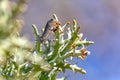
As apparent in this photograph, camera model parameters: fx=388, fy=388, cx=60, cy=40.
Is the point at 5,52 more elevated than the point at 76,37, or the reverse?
the point at 76,37

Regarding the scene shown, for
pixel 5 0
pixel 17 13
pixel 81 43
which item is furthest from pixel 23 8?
pixel 81 43

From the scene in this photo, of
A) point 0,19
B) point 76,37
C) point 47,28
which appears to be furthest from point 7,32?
point 76,37

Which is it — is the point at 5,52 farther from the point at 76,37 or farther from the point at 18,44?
the point at 76,37

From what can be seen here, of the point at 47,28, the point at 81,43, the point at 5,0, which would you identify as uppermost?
the point at 81,43

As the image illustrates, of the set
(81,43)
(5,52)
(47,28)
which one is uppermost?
(81,43)

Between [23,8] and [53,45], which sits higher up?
[53,45]

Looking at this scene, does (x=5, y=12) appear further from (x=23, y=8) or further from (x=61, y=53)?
(x=61, y=53)

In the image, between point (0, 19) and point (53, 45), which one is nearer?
point (0, 19)

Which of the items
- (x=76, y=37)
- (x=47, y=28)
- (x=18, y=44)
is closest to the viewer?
(x=18, y=44)

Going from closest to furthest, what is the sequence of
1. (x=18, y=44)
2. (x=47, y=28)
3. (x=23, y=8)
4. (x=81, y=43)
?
(x=23, y=8), (x=18, y=44), (x=47, y=28), (x=81, y=43)
